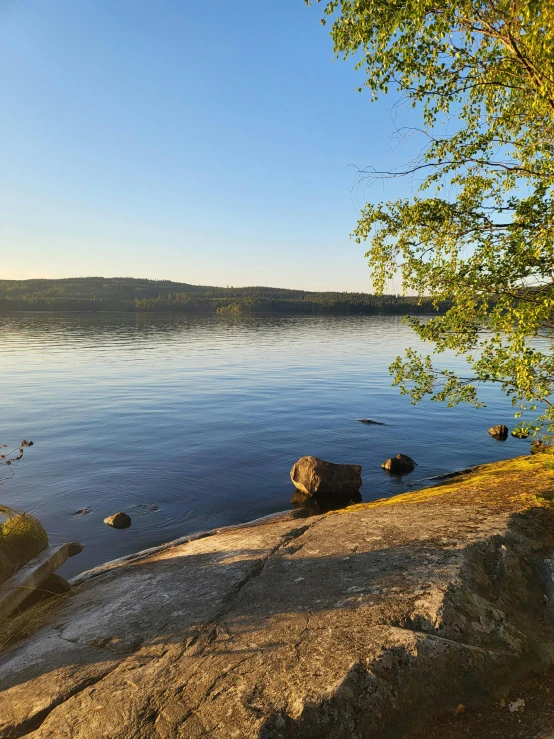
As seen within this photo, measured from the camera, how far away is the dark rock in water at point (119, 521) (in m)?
16.1

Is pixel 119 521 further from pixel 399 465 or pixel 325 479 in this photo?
pixel 399 465

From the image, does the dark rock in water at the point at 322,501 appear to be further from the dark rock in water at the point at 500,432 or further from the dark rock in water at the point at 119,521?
the dark rock in water at the point at 500,432

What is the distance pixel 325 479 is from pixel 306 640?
13.4 m

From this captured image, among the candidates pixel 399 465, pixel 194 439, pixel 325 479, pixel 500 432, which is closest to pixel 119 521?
pixel 325 479

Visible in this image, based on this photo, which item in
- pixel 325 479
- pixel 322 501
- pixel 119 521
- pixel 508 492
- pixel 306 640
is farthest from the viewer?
pixel 325 479

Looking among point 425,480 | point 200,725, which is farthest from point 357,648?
point 425,480

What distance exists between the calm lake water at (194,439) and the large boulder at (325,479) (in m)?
0.79

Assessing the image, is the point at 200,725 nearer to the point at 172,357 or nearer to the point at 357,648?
the point at 357,648

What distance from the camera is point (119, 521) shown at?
16125 mm

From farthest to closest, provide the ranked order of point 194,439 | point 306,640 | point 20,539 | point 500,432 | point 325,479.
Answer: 1. point 500,432
2. point 194,439
3. point 325,479
4. point 20,539
5. point 306,640

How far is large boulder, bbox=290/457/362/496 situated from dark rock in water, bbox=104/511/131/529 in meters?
7.04

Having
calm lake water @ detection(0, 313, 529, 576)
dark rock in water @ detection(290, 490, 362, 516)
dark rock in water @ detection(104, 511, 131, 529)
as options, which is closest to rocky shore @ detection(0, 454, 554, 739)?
dark rock in water @ detection(104, 511, 131, 529)

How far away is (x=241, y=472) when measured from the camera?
21938 millimetres

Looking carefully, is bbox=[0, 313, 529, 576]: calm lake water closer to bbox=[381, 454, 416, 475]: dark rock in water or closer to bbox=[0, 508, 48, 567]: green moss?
bbox=[381, 454, 416, 475]: dark rock in water
